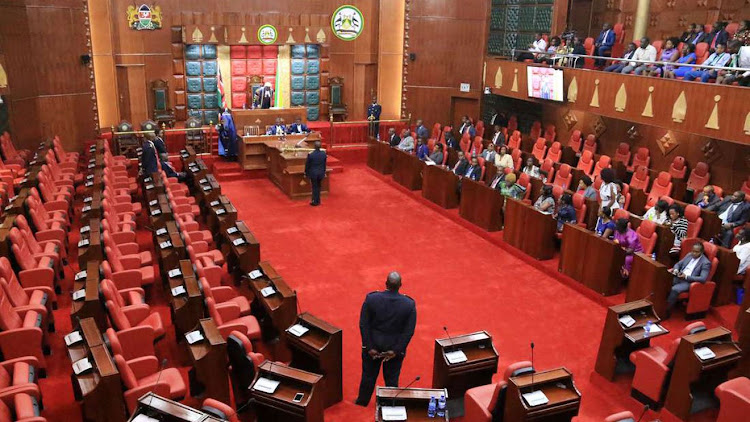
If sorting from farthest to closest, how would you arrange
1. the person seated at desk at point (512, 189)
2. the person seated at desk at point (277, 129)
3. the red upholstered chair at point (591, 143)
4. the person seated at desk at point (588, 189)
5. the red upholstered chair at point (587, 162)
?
the person seated at desk at point (277, 129) → the red upholstered chair at point (591, 143) → the red upholstered chair at point (587, 162) → the person seated at desk at point (512, 189) → the person seated at desk at point (588, 189)

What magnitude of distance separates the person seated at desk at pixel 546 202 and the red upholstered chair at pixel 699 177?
140 inches

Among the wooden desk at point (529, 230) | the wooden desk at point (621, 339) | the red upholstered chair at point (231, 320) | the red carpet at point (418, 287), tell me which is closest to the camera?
the red upholstered chair at point (231, 320)

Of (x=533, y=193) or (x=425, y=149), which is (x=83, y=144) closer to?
(x=425, y=149)

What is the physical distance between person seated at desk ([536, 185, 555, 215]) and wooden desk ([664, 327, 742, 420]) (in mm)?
3774

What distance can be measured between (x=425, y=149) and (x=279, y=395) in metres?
8.61

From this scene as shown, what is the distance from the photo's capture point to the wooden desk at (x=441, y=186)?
10.8 metres

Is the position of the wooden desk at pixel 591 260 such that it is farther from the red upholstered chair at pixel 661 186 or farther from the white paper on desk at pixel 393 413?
the white paper on desk at pixel 393 413

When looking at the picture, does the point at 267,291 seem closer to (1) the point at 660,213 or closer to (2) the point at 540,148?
(1) the point at 660,213

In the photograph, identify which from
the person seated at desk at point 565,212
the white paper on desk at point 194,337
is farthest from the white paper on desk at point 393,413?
the person seated at desk at point 565,212

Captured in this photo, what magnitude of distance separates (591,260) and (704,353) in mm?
2565

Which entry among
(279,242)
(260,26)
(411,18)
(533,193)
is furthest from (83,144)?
(533,193)

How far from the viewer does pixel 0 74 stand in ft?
37.5

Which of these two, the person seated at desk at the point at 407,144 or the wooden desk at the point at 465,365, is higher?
the person seated at desk at the point at 407,144

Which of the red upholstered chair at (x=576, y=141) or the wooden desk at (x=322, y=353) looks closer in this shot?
the wooden desk at (x=322, y=353)
